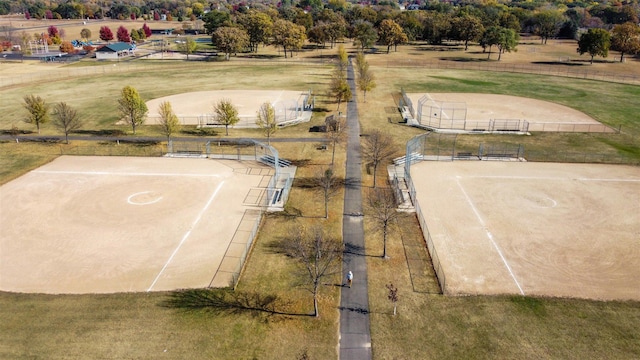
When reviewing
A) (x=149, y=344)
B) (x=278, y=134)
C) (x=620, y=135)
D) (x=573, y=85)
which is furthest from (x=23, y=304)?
(x=573, y=85)

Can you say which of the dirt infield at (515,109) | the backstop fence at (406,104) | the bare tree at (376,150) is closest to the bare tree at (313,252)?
the bare tree at (376,150)

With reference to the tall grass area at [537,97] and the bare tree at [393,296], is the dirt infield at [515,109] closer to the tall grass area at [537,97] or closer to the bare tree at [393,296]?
the tall grass area at [537,97]

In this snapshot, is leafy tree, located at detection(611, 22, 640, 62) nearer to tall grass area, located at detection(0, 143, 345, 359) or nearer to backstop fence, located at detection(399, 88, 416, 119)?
backstop fence, located at detection(399, 88, 416, 119)

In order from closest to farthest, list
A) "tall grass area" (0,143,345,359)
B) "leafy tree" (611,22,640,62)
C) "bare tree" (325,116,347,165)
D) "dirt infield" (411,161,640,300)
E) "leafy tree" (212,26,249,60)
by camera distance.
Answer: "tall grass area" (0,143,345,359) < "dirt infield" (411,161,640,300) < "bare tree" (325,116,347,165) < "leafy tree" (611,22,640,62) < "leafy tree" (212,26,249,60)

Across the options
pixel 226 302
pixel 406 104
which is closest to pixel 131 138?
pixel 226 302

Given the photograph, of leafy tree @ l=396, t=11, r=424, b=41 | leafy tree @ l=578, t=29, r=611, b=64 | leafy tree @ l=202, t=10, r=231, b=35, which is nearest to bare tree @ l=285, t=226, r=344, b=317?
leafy tree @ l=578, t=29, r=611, b=64

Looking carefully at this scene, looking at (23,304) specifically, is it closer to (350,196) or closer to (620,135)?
(350,196)
